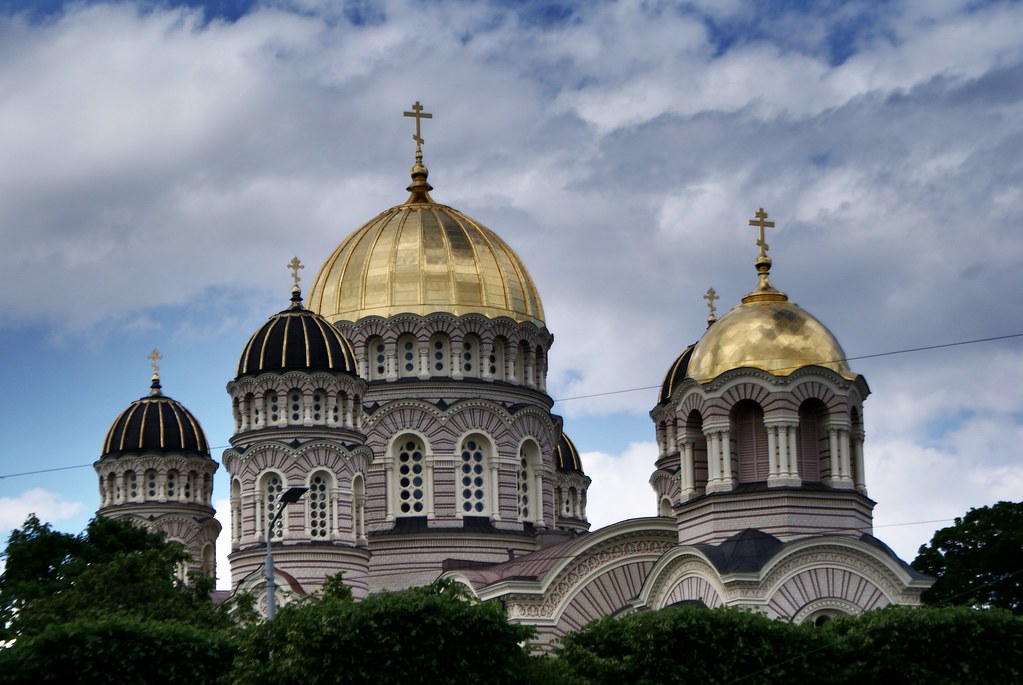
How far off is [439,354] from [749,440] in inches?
523

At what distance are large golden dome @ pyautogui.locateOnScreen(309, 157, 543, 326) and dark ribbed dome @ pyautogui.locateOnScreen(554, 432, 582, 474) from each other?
904 centimetres

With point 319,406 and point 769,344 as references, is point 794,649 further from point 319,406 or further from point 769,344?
point 319,406

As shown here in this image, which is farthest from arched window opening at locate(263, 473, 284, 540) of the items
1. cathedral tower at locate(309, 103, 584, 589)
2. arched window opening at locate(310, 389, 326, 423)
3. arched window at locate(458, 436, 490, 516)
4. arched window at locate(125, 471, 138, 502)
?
arched window at locate(125, 471, 138, 502)

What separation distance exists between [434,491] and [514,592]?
26.6ft

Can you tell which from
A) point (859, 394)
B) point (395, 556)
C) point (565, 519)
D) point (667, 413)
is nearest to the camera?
point (859, 394)

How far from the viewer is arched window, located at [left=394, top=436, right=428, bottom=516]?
55.4 metres

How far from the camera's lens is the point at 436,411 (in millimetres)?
55500

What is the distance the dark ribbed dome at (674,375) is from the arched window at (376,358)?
27.2ft

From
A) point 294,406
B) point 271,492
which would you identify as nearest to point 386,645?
point 271,492

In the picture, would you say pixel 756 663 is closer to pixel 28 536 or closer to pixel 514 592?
pixel 514 592

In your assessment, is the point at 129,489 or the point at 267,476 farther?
the point at 129,489

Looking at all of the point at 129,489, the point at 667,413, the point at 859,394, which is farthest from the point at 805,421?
the point at 129,489

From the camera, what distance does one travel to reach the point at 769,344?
45.1 m

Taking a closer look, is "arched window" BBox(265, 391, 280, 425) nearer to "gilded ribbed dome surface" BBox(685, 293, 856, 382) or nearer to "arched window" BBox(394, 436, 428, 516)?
"arched window" BBox(394, 436, 428, 516)
